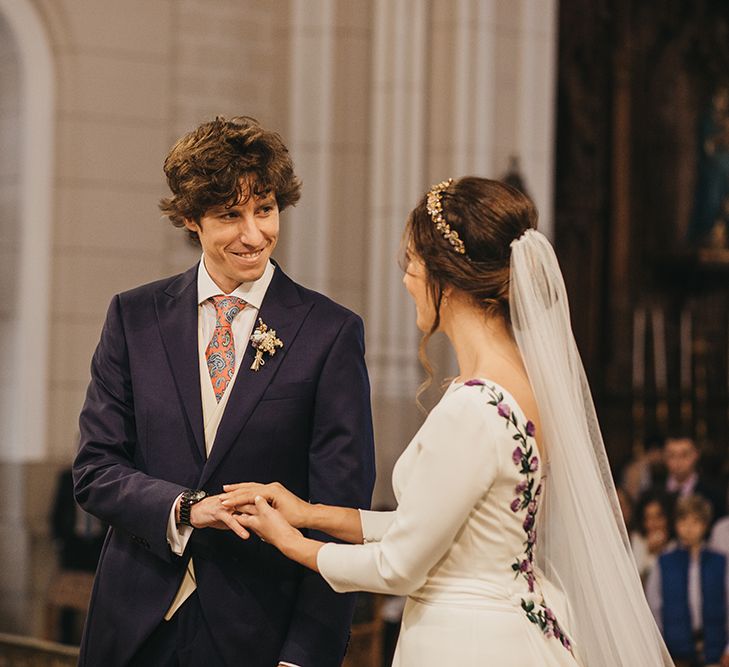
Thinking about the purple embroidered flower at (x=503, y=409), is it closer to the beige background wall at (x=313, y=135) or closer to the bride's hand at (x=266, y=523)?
the bride's hand at (x=266, y=523)

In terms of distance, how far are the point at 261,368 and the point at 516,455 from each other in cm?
63

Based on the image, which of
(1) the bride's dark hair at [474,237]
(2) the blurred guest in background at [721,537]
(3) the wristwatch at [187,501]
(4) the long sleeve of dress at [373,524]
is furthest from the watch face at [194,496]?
(2) the blurred guest in background at [721,537]

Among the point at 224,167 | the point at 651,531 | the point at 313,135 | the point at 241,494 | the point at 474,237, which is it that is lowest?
the point at 651,531

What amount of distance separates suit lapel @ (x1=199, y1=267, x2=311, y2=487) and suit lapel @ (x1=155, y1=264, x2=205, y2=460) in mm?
57

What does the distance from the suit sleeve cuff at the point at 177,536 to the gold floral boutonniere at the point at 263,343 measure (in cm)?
36

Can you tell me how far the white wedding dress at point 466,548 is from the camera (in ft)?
8.89

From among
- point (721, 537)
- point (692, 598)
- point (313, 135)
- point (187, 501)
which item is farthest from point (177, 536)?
point (313, 135)

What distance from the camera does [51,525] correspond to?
326 inches

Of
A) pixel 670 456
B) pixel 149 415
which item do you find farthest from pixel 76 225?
pixel 149 415

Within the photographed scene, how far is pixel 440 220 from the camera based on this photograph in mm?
2852

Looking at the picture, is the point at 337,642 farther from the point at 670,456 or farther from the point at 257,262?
the point at 670,456

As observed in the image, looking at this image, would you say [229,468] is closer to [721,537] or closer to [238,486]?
[238,486]

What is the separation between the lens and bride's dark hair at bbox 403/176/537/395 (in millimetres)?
2842

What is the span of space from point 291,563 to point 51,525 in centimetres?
557
